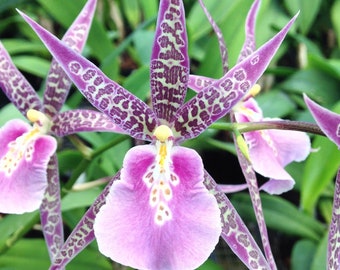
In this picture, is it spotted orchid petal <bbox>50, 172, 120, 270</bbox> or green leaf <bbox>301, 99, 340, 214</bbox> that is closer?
spotted orchid petal <bbox>50, 172, 120, 270</bbox>

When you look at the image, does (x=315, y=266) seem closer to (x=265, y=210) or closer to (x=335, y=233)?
(x=265, y=210)

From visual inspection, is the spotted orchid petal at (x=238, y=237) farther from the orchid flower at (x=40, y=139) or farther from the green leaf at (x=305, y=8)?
the green leaf at (x=305, y=8)

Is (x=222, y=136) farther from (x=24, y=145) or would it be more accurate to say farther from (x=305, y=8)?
(x=24, y=145)

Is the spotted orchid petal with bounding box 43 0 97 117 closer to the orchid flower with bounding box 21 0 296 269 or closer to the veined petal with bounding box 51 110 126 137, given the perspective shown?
the veined petal with bounding box 51 110 126 137

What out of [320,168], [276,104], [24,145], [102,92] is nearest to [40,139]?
[24,145]

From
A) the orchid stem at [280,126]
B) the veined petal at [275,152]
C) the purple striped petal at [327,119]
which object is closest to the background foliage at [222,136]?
the veined petal at [275,152]

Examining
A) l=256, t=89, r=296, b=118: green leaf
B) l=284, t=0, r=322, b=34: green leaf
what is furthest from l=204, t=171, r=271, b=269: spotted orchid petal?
l=284, t=0, r=322, b=34: green leaf
